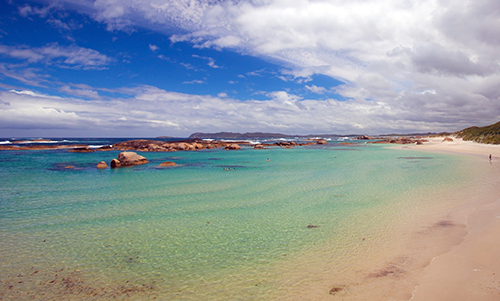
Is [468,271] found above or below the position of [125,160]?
below

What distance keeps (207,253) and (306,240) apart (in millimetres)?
3199

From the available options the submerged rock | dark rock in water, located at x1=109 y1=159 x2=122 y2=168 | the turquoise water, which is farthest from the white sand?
dark rock in water, located at x1=109 y1=159 x2=122 y2=168

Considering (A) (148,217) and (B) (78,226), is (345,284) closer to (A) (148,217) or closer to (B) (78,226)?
(A) (148,217)

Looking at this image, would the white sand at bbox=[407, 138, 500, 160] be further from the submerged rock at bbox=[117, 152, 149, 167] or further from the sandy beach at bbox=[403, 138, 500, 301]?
the submerged rock at bbox=[117, 152, 149, 167]

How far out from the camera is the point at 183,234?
8773mm

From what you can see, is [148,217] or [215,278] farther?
[148,217]

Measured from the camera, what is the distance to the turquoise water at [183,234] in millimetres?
5781

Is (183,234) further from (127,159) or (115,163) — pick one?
(127,159)

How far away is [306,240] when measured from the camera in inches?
318

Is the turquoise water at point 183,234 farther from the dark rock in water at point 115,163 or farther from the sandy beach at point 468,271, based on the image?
the dark rock in water at point 115,163

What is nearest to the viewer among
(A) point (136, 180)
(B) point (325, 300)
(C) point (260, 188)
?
(B) point (325, 300)

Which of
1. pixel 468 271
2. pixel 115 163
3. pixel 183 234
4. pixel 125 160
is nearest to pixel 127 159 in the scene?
pixel 125 160

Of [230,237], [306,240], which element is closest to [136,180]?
[230,237]

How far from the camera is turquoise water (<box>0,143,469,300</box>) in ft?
19.0
